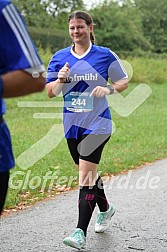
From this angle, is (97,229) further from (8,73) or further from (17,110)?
(17,110)

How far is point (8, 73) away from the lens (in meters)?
2.46

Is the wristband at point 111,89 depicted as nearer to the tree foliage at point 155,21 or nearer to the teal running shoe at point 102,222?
the teal running shoe at point 102,222

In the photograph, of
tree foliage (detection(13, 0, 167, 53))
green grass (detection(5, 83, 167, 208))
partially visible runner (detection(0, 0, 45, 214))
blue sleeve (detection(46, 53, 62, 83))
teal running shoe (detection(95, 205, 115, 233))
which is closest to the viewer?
partially visible runner (detection(0, 0, 45, 214))

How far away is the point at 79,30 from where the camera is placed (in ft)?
14.8

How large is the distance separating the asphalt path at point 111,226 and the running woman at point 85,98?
1.31ft

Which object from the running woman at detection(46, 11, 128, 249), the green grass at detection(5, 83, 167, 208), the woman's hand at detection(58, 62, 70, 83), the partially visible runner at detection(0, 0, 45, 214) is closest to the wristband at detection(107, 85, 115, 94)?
the running woman at detection(46, 11, 128, 249)

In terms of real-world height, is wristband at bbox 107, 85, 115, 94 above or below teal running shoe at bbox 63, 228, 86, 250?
above

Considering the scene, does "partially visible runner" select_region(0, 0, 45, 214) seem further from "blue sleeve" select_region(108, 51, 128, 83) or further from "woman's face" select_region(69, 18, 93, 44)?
"blue sleeve" select_region(108, 51, 128, 83)

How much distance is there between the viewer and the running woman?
4.51m

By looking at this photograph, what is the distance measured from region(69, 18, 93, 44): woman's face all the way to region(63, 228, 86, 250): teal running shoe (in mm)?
1599

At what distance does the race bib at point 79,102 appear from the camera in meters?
4.50

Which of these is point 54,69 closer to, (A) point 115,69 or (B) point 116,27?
(A) point 115,69

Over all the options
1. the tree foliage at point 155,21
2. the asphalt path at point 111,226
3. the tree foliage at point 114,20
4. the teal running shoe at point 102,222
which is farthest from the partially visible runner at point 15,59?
the tree foliage at point 155,21

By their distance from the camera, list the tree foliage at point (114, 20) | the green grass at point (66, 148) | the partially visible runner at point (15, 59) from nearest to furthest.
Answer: the partially visible runner at point (15, 59)
the green grass at point (66, 148)
the tree foliage at point (114, 20)
